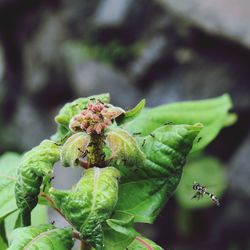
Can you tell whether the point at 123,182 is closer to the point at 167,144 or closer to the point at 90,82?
the point at 167,144

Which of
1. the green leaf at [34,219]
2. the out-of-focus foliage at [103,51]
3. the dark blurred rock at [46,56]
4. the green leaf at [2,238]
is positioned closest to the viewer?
the green leaf at [2,238]

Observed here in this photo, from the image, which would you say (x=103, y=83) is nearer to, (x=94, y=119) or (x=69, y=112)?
(x=69, y=112)

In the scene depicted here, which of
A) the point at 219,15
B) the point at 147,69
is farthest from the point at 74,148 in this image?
the point at 147,69

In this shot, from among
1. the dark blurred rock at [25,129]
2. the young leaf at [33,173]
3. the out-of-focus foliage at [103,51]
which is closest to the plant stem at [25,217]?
the young leaf at [33,173]

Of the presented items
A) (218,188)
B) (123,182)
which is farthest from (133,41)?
(123,182)

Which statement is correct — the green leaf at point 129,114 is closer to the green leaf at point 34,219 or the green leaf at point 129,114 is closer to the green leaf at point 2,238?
the green leaf at point 2,238

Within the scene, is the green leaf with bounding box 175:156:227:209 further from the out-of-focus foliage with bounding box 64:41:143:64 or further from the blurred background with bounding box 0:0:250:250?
the out-of-focus foliage with bounding box 64:41:143:64
